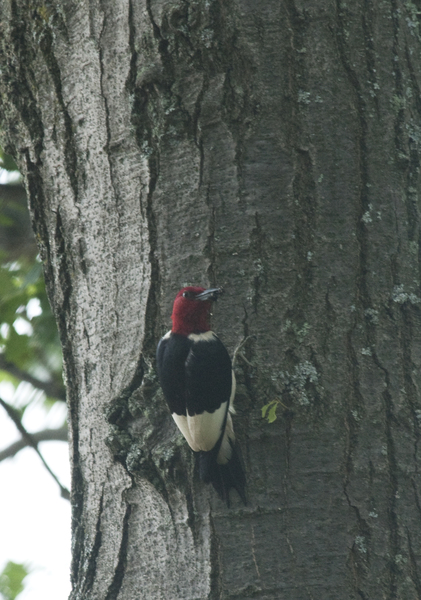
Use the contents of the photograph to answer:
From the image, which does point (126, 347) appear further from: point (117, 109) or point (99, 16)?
point (99, 16)

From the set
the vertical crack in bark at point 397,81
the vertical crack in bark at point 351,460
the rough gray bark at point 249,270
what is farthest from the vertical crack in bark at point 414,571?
the vertical crack in bark at point 397,81

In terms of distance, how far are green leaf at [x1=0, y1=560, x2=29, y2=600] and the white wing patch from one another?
2748 millimetres

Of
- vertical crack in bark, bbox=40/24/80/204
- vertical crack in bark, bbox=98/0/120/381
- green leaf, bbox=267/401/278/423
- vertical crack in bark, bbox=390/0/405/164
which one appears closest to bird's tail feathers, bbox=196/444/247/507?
green leaf, bbox=267/401/278/423

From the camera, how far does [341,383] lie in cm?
179

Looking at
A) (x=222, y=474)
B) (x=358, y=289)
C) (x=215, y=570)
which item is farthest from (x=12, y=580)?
(x=358, y=289)

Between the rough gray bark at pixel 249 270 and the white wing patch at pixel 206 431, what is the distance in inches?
1.8

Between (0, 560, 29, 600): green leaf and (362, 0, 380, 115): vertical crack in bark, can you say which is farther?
(0, 560, 29, 600): green leaf

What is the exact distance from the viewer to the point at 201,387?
1997 mm

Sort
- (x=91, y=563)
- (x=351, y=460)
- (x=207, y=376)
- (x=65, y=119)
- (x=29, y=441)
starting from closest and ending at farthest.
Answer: (x=351, y=460) → (x=91, y=563) → (x=207, y=376) → (x=65, y=119) → (x=29, y=441)

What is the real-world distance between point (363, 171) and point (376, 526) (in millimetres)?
1007

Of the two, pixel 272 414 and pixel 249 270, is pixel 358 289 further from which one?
pixel 272 414

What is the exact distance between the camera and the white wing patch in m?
1.74

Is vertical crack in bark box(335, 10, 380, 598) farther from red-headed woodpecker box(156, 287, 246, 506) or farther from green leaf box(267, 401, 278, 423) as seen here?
red-headed woodpecker box(156, 287, 246, 506)

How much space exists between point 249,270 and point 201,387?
0.41 metres
